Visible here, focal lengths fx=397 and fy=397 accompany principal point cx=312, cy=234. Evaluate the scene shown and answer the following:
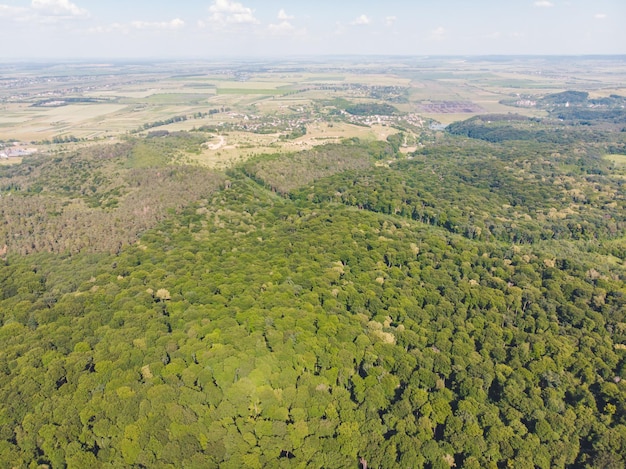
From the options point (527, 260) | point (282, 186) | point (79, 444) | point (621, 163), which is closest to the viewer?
point (79, 444)

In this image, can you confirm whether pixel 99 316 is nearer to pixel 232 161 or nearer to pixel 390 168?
pixel 232 161

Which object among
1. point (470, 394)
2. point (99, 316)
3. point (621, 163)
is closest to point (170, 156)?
point (99, 316)

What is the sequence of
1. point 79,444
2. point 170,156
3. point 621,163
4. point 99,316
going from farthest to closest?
point 621,163
point 170,156
point 99,316
point 79,444

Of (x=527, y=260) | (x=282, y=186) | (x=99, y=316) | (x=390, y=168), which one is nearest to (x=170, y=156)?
(x=282, y=186)

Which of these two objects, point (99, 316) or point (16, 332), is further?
point (99, 316)

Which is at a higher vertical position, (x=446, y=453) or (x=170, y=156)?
(x=170, y=156)

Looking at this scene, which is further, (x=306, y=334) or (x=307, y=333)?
(x=307, y=333)

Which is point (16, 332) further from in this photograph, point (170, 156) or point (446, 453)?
point (170, 156)
